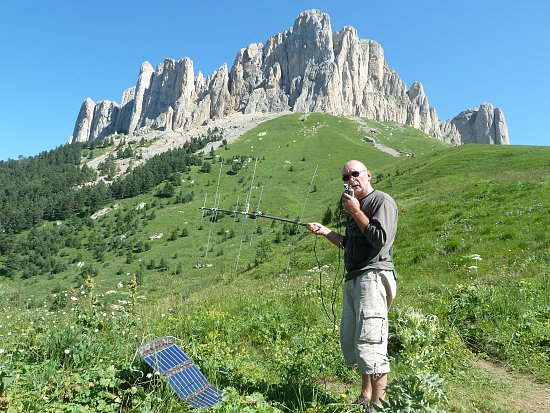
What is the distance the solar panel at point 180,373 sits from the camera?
14.4 ft

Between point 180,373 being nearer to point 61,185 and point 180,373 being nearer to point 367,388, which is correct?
point 367,388

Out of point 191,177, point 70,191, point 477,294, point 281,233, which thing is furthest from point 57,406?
point 70,191

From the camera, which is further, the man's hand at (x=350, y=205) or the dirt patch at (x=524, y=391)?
the dirt patch at (x=524, y=391)

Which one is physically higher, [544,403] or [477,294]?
[477,294]

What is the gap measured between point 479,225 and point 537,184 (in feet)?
20.5

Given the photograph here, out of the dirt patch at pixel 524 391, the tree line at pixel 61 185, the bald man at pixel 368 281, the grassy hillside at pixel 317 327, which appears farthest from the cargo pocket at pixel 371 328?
the tree line at pixel 61 185

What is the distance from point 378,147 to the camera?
14538cm

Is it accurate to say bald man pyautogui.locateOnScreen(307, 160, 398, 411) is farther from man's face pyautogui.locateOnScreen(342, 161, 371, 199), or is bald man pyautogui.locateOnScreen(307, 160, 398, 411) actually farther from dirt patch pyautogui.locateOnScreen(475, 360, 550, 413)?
dirt patch pyautogui.locateOnScreen(475, 360, 550, 413)

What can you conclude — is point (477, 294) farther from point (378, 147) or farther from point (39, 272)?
point (378, 147)

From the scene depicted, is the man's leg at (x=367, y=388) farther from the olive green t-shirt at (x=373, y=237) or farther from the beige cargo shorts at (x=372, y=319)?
the olive green t-shirt at (x=373, y=237)

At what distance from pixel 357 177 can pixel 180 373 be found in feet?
11.1

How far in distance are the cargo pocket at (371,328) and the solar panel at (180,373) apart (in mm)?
1856

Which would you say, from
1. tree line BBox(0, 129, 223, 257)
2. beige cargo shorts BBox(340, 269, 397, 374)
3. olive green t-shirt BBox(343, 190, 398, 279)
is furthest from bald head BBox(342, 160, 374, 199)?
tree line BBox(0, 129, 223, 257)

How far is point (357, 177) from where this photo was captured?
4797mm
